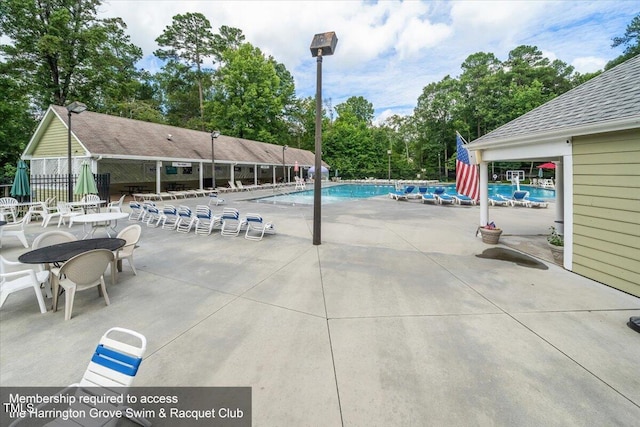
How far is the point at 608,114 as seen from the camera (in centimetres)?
495

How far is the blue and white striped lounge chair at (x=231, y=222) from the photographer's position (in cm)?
898

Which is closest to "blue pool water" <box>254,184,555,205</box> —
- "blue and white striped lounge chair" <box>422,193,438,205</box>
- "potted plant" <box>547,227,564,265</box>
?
"blue and white striped lounge chair" <box>422,193,438,205</box>

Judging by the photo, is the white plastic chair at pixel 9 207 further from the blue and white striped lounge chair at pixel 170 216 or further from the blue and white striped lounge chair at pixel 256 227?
the blue and white striped lounge chair at pixel 256 227

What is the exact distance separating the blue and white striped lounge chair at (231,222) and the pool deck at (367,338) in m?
2.68

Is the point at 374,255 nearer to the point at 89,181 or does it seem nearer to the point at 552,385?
the point at 552,385

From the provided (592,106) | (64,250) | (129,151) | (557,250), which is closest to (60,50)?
(129,151)

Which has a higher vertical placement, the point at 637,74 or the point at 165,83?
the point at 165,83

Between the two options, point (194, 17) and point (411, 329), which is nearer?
point (411, 329)

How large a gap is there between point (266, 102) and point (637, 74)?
36046 millimetres

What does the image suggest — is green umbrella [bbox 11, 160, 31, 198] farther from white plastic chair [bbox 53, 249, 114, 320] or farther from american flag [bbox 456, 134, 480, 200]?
american flag [bbox 456, 134, 480, 200]

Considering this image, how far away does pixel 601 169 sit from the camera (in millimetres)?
5098

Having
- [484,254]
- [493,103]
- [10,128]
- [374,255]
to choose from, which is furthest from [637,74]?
[493,103]

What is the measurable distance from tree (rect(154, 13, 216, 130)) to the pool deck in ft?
130

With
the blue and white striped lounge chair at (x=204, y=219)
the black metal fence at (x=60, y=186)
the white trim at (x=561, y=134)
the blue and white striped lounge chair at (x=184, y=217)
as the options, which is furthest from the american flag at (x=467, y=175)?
the black metal fence at (x=60, y=186)
